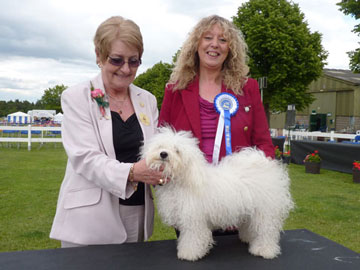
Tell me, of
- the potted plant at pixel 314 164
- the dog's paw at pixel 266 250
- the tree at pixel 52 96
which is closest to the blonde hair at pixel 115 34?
the dog's paw at pixel 266 250

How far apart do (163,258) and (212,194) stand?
1.44ft

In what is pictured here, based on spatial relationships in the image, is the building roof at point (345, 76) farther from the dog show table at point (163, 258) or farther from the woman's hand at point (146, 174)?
the woman's hand at point (146, 174)

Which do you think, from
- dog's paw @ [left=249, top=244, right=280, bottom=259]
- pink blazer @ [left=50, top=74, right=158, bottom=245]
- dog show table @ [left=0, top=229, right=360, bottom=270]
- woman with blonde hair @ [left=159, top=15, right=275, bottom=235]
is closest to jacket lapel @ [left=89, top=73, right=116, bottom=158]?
pink blazer @ [left=50, top=74, right=158, bottom=245]

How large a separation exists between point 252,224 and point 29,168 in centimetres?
851

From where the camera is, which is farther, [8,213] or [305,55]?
[305,55]

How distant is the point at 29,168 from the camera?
913cm

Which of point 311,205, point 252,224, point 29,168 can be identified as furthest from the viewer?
point 29,168

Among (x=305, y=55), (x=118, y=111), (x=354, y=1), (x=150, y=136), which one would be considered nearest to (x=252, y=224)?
(x=150, y=136)

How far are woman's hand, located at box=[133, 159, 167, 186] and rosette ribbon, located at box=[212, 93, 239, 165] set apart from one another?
16.7 inches

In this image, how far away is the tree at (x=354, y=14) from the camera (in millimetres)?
15156

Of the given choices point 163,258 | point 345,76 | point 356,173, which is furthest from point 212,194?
point 345,76

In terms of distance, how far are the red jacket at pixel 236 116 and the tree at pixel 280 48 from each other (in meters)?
18.3

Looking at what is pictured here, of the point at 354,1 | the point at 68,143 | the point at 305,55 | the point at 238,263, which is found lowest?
the point at 238,263

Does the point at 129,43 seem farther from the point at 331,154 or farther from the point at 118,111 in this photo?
the point at 331,154
